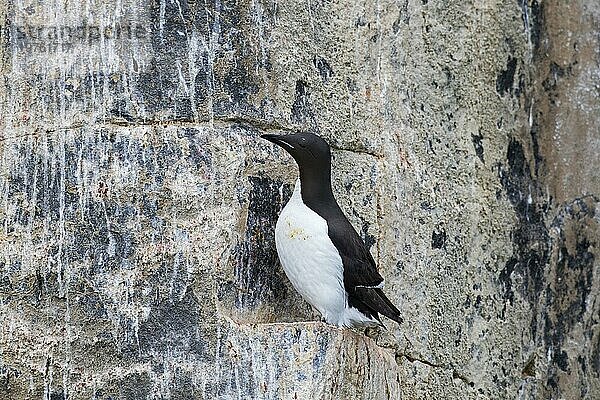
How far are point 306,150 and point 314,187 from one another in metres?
0.13

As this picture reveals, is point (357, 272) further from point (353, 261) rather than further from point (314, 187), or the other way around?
point (314, 187)

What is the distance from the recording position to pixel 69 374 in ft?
15.0

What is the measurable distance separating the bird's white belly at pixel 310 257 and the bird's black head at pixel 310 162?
0.05 metres

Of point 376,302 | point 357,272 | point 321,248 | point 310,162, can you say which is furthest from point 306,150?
point 376,302

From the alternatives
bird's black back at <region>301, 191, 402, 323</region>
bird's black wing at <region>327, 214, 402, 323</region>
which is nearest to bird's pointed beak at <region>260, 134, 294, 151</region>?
bird's black back at <region>301, 191, 402, 323</region>

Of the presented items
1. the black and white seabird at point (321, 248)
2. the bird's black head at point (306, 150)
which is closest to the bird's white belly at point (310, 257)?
the black and white seabird at point (321, 248)

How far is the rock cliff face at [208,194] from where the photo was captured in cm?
459

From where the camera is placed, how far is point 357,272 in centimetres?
466

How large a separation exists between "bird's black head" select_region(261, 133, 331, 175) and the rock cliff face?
216 millimetres

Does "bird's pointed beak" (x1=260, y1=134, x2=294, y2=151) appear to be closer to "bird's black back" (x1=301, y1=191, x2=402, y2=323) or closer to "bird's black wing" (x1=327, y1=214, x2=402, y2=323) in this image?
"bird's black back" (x1=301, y1=191, x2=402, y2=323)

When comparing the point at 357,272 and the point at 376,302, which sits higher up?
the point at 357,272

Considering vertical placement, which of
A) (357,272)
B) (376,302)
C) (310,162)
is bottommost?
(376,302)

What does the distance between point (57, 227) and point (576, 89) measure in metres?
2.73

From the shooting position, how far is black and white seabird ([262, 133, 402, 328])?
15.1 ft
